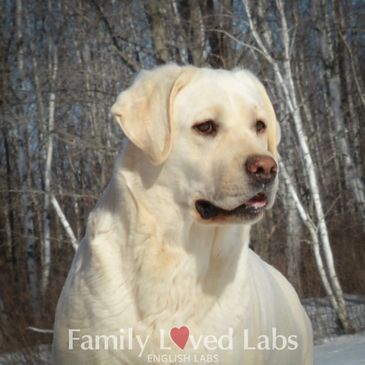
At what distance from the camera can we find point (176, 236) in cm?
338

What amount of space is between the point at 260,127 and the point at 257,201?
443mm

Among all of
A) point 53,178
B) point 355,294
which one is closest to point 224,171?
point 355,294

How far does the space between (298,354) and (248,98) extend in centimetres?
135

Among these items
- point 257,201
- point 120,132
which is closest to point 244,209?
point 257,201

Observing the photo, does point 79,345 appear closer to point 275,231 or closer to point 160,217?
point 160,217

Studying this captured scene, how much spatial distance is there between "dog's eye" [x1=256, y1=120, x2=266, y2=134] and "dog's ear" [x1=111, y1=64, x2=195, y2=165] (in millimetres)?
366

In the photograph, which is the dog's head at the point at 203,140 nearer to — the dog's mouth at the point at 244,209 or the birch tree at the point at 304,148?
the dog's mouth at the point at 244,209

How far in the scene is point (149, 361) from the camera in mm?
3172

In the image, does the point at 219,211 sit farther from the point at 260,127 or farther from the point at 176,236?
the point at 260,127

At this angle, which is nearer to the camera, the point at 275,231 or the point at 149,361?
the point at 149,361

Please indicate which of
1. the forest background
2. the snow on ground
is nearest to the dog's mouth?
the snow on ground

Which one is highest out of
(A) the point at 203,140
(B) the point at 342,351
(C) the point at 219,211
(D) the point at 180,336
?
(A) the point at 203,140

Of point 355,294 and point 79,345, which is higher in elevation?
point 79,345

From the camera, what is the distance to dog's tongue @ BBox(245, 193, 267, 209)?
3.21m
